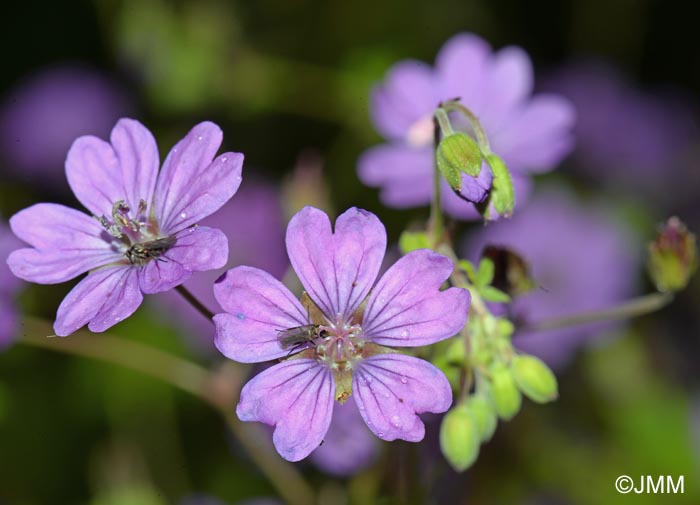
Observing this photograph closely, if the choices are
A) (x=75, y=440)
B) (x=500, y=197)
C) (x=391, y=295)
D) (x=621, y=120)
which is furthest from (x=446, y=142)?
(x=621, y=120)

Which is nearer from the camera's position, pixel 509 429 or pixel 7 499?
pixel 7 499

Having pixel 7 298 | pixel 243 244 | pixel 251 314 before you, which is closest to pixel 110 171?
pixel 251 314

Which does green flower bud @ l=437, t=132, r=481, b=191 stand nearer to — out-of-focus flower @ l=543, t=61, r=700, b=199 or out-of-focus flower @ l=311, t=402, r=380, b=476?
out-of-focus flower @ l=311, t=402, r=380, b=476

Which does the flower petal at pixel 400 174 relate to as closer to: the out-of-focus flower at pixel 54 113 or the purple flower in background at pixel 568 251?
the purple flower in background at pixel 568 251

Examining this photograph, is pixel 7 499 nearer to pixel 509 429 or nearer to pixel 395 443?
pixel 395 443

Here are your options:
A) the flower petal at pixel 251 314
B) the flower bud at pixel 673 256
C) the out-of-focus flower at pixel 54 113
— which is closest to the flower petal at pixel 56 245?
the flower petal at pixel 251 314

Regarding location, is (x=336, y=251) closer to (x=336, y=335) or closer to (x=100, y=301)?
(x=336, y=335)

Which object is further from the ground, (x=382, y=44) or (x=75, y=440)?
(x=382, y=44)
